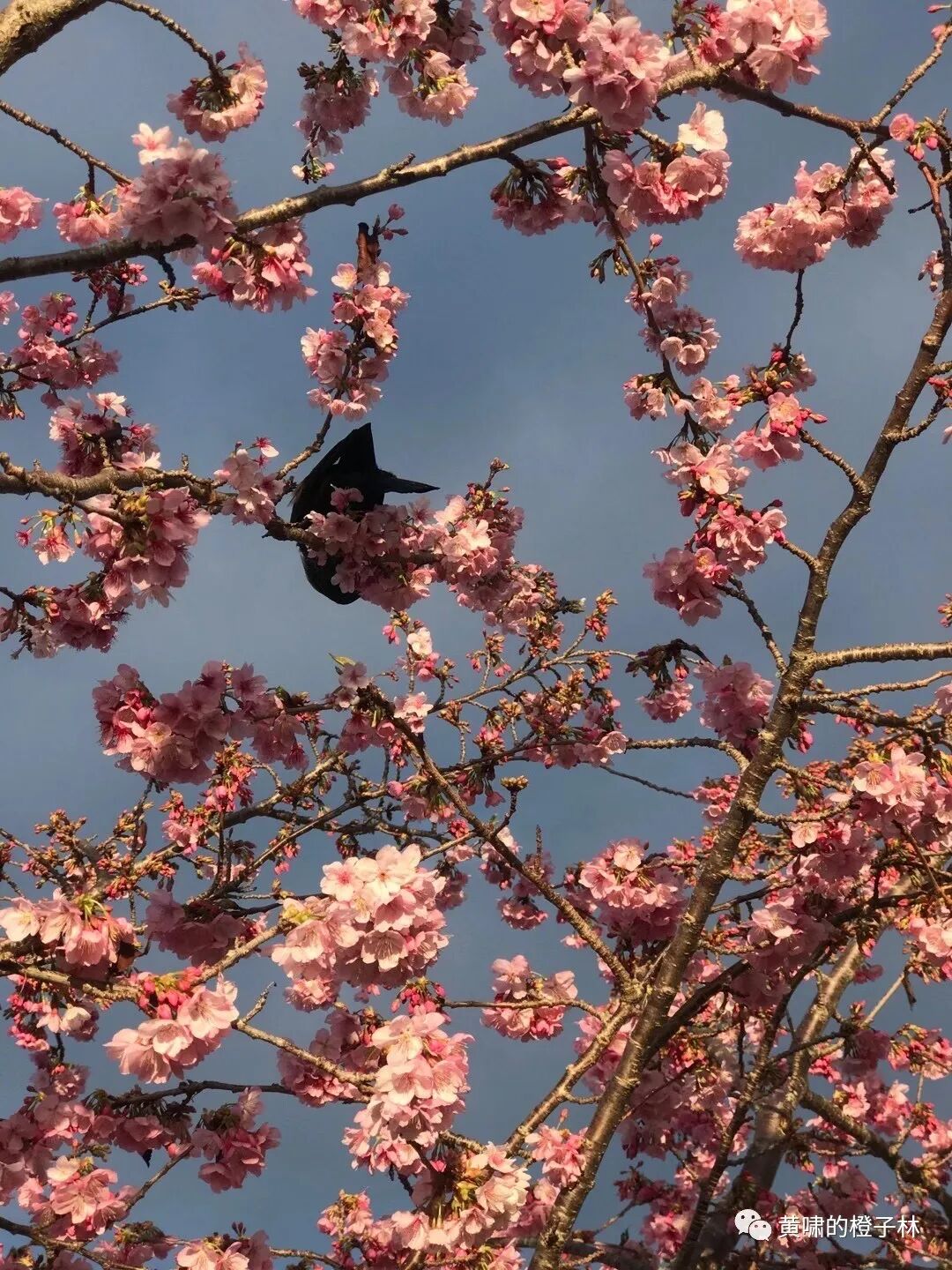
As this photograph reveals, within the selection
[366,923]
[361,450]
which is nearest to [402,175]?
[361,450]

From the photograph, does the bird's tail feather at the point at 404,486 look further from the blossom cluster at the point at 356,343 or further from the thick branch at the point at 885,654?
the thick branch at the point at 885,654

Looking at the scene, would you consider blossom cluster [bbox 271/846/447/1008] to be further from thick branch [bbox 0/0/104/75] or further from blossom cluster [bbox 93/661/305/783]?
thick branch [bbox 0/0/104/75]

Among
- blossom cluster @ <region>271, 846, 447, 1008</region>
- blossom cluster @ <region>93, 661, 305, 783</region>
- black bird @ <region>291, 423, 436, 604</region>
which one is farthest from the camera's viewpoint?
black bird @ <region>291, 423, 436, 604</region>

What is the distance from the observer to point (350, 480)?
5027mm

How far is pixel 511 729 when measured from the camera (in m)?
6.72

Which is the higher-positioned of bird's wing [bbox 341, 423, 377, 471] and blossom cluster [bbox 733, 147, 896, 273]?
blossom cluster [bbox 733, 147, 896, 273]

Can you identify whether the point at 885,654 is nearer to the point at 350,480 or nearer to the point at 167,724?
the point at 350,480

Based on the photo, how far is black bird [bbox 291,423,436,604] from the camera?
5023mm

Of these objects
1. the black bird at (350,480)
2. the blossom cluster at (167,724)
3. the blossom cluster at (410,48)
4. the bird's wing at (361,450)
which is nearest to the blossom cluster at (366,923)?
the blossom cluster at (167,724)

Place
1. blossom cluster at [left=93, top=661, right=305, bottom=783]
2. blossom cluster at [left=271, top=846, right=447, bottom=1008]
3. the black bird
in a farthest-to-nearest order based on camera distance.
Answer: the black bird → blossom cluster at [left=93, top=661, right=305, bottom=783] → blossom cluster at [left=271, top=846, right=447, bottom=1008]

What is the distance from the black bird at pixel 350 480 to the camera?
16.5 feet

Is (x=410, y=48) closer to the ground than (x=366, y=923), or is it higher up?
higher up

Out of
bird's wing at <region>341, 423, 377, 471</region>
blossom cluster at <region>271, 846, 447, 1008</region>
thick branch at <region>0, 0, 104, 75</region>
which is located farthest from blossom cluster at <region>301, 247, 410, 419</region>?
blossom cluster at <region>271, 846, 447, 1008</region>

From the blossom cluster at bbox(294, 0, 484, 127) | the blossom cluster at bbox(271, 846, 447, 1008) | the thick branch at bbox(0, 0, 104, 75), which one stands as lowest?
the blossom cluster at bbox(271, 846, 447, 1008)
